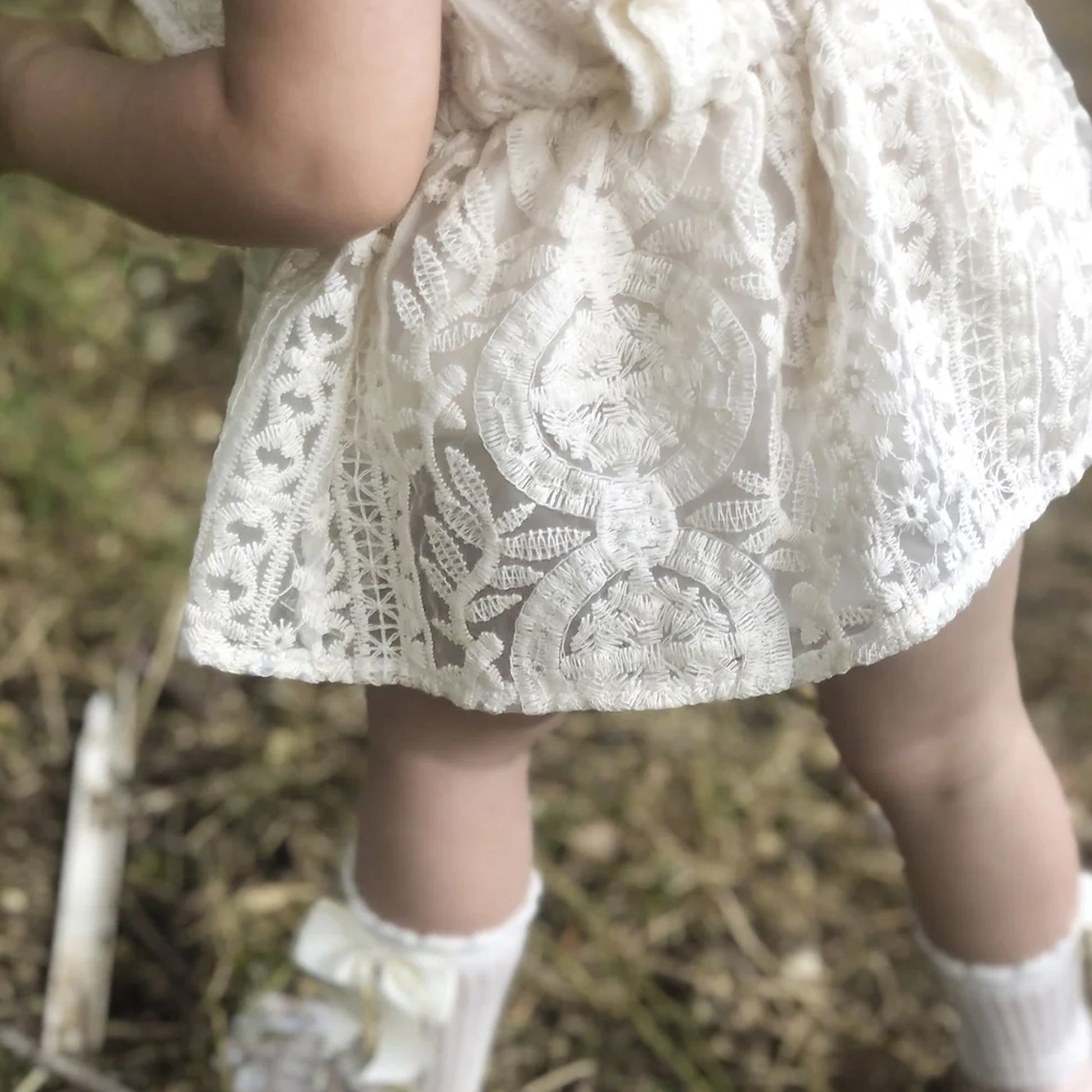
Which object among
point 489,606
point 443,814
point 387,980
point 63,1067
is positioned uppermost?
point 489,606

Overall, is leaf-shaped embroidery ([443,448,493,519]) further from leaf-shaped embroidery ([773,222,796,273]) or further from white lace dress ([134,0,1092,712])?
leaf-shaped embroidery ([773,222,796,273])

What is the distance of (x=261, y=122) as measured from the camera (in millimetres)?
401

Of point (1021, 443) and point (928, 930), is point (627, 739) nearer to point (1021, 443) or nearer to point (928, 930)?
point (928, 930)

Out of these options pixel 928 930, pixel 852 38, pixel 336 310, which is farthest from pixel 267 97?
pixel 928 930

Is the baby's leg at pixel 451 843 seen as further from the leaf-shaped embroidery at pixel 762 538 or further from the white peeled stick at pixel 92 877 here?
the white peeled stick at pixel 92 877

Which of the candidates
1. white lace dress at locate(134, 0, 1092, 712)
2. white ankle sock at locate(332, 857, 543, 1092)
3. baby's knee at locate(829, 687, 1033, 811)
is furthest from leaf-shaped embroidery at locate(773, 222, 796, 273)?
white ankle sock at locate(332, 857, 543, 1092)

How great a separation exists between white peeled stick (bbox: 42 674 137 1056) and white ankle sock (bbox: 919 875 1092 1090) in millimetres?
508

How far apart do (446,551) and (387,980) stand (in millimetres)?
286

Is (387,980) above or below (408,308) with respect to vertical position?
below

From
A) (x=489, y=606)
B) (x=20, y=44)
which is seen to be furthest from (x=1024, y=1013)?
(x=20, y=44)

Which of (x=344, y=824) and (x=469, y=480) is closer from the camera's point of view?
(x=469, y=480)

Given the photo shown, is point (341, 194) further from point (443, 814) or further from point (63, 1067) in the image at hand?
point (63, 1067)

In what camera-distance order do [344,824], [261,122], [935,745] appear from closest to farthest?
A: [261,122], [935,745], [344,824]

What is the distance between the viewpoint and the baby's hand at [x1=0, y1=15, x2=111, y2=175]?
1.56ft
